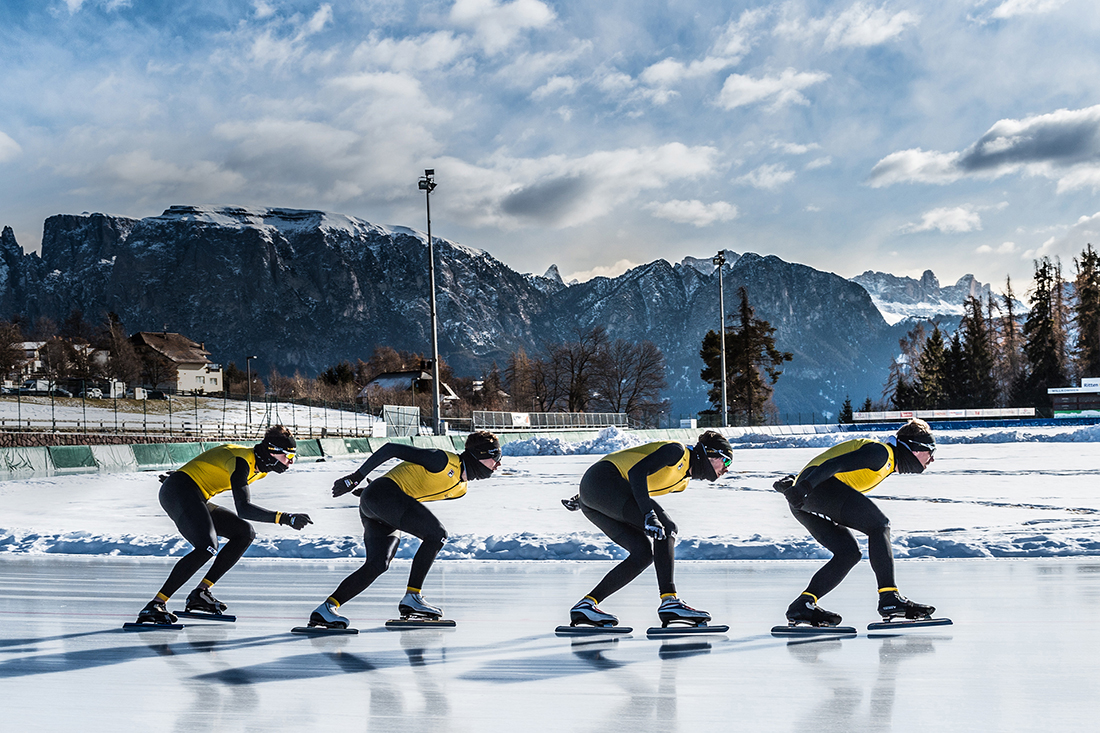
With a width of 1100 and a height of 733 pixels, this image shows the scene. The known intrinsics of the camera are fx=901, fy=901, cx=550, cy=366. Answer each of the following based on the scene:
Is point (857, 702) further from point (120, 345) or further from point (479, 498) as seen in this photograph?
point (120, 345)

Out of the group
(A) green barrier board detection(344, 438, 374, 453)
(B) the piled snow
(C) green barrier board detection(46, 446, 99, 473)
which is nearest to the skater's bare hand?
(C) green barrier board detection(46, 446, 99, 473)

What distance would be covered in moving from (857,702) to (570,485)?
14872 millimetres

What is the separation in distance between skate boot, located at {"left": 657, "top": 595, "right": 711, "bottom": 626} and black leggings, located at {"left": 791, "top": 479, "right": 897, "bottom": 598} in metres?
0.72

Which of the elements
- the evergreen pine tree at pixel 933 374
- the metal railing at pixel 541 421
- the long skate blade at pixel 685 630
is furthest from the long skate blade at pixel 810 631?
the evergreen pine tree at pixel 933 374

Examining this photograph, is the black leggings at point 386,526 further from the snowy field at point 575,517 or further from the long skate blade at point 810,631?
the snowy field at point 575,517

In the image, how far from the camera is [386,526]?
5.93 metres

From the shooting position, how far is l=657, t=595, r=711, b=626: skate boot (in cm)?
563

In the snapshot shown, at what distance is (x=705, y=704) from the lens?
4.14 meters

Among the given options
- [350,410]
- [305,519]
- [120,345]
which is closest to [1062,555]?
[305,519]

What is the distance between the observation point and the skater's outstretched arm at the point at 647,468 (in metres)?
5.47

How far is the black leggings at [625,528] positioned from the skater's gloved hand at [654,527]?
0.19 metres

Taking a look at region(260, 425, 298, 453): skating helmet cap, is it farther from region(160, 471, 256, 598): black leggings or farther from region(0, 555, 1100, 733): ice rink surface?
region(0, 555, 1100, 733): ice rink surface

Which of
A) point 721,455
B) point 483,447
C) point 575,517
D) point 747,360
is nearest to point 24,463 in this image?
point 575,517

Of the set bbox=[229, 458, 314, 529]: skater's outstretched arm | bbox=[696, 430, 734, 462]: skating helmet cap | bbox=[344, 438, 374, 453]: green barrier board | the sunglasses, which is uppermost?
bbox=[696, 430, 734, 462]: skating helmet cap
